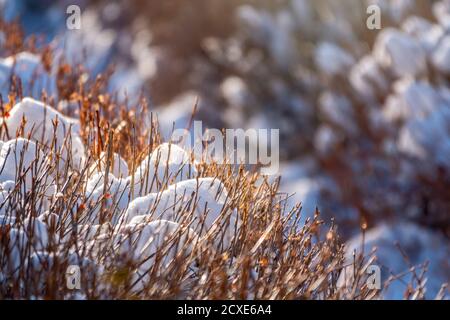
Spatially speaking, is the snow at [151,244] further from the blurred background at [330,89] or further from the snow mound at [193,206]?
the blurred background at [330,89]

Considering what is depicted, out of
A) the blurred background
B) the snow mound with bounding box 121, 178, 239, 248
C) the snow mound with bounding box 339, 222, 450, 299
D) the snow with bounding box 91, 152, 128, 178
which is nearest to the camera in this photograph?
the snow mound with bounding box 121, 178, 239, 248

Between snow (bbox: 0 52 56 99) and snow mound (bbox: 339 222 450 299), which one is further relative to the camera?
snow mound (bbox: 339 222 450 299)

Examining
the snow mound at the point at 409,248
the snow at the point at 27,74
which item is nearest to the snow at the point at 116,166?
the snow at the point at 27,74

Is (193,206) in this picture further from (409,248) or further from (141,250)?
(409,248)

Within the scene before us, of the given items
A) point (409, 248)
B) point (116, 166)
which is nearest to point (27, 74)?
point (116, 166)

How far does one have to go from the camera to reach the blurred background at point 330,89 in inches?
Result: 309

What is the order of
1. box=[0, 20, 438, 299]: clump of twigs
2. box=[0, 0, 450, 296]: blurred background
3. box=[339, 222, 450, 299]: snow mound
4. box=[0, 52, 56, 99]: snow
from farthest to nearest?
box=[0, 0, 450, 296]: blurred background → box=[339, 222, 450, 299]: snow mound → box=[0, 52, 56, 99]: snow → box=[0, 20, 438, 299]: clump of twigs

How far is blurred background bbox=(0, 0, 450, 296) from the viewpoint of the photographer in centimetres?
784

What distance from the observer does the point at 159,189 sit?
3.10m

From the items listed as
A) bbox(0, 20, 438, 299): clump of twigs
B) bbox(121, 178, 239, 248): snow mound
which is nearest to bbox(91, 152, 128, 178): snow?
bbox(0, 20, 438, 299): clump of twigs

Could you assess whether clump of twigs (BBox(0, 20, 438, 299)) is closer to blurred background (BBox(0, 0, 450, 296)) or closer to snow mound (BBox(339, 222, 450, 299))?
blurred background (BBox(0, 0, 450, 296))

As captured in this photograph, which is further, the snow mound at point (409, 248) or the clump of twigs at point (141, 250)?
the snow mound at point (409, 248)

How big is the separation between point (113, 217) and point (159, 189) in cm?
25

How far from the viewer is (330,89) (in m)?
10.5
